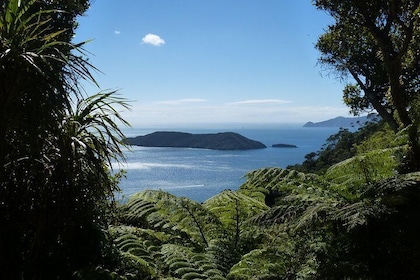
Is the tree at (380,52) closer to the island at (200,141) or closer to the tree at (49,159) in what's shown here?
the tree at (49,159)

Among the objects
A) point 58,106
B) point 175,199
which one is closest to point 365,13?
point 175,199

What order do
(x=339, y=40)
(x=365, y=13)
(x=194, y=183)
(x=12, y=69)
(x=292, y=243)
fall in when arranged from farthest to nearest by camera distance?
(x=194, y=183) < (x=339, y=40) < (x=365, y=13) < (x=292, y=243) < (x=12, y=69)

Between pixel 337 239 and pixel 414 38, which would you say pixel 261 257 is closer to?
pixel 337 239

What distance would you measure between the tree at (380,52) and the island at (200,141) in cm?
2920

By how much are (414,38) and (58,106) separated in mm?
8764

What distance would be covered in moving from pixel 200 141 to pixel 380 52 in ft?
118

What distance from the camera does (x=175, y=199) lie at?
13.0ft

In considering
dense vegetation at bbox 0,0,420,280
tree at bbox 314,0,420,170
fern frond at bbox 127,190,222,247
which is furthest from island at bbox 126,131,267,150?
dense vegetation at bbox 0,0,420,280

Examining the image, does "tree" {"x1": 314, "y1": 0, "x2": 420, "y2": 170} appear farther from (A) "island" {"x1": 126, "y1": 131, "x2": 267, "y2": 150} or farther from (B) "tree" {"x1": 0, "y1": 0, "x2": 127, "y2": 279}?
(A) "island" {"x1": 126, "y1": 131, "x2": 267, "y2": 150}

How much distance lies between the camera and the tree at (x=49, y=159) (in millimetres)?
2084

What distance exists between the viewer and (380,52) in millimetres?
9461

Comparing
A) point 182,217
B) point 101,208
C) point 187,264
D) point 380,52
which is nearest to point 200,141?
point 380,52

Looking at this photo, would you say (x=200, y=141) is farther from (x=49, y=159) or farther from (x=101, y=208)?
(x=49, y=159)

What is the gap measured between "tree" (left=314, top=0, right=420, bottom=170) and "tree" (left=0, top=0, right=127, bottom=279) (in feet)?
8.17
